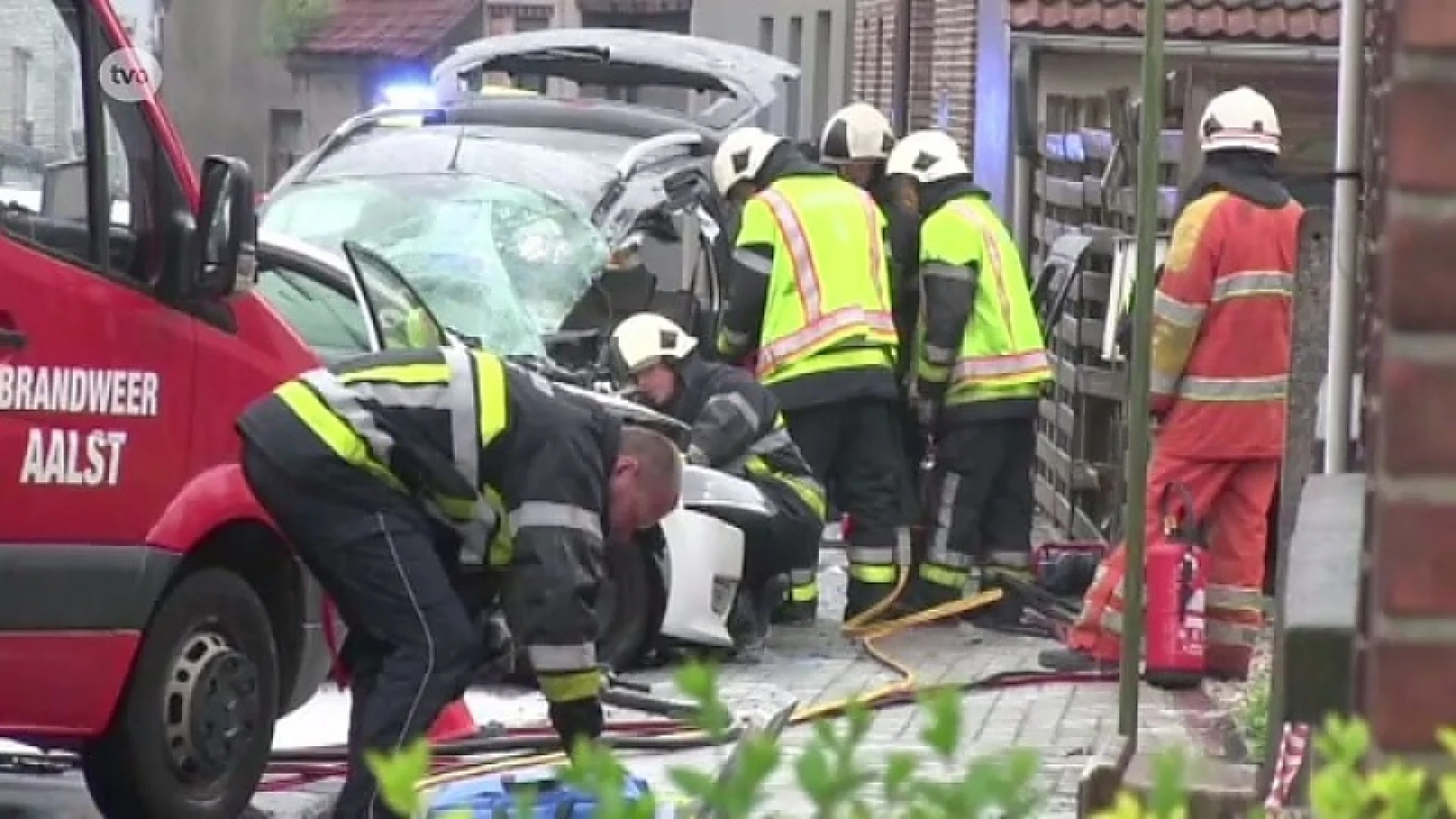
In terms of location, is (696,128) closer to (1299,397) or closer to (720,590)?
(720,590)

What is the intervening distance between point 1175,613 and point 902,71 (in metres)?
17.7

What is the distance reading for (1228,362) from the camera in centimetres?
1031

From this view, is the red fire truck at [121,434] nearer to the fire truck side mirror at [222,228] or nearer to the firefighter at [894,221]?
the fire truck side mirror at [222,228]

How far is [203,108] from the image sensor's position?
49812 millimetres

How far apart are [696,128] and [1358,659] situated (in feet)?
47.8

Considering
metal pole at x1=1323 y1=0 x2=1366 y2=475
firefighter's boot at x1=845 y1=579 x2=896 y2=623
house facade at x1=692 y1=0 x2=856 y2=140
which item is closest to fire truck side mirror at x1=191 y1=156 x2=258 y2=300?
metal pole at x1=1323 y1=0 x2=1366 y2=475

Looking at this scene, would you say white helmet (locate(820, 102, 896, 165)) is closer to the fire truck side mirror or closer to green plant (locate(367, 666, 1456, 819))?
the fire truck side mirror

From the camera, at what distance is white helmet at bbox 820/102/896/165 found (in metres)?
13.1

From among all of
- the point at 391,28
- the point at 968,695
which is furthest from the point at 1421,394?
the point at 391,28

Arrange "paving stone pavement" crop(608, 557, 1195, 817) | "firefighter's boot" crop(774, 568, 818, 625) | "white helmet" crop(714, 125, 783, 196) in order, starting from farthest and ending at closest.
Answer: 1. "white helmet" crop(714, 125, 783, 196)
2. "firefighter's boot" crop(774, 568, 818, 625)
3. "paving stone pavement" crop(608, 557, 1195, 817)

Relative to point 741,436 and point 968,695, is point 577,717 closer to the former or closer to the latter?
point 968,695

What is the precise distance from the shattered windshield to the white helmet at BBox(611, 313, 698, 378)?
91 centimetres

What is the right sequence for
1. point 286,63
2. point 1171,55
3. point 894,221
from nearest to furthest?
1. point 894,221
2. point 1171,55
3. point 286,63

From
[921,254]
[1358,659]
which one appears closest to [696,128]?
[921,254]
